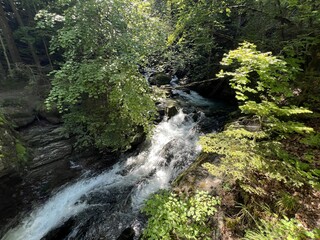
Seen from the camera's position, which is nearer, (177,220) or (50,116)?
(177,220)

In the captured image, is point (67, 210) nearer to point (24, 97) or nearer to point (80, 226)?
point (80, 226)

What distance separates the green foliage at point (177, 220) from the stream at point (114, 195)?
1.94 m

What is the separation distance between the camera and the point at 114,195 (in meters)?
6.12

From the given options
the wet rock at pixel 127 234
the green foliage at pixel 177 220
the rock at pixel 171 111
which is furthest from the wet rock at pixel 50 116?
the green foliage at pixel 177 220

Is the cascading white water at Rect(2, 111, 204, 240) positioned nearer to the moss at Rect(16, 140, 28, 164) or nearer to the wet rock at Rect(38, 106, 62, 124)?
the moss at Rect(16, 140, 28, 164)

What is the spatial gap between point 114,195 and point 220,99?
9.90m

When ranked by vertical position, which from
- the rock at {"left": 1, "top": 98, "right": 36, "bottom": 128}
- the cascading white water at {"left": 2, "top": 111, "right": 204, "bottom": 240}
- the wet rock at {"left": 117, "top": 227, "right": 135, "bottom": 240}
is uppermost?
the rock at {"left": 1, "top": 98, "right": 36, "bottom": 128}

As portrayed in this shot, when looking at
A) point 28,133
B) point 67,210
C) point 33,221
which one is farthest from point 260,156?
point 28,133

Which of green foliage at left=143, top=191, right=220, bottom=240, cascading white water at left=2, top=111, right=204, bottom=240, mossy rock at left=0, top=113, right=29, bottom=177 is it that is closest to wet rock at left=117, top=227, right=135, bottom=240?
cascading white water at left=2, top=111, right=204, bottom=240

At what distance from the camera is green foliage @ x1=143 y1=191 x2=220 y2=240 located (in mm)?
2635

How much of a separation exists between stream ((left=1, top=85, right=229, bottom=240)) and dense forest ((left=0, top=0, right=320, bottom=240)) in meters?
1.04

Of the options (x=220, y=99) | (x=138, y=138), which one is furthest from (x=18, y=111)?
(x=220, y=99)

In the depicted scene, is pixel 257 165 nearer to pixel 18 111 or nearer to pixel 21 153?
pixel 21 153

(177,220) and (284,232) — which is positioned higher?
(284,232)
